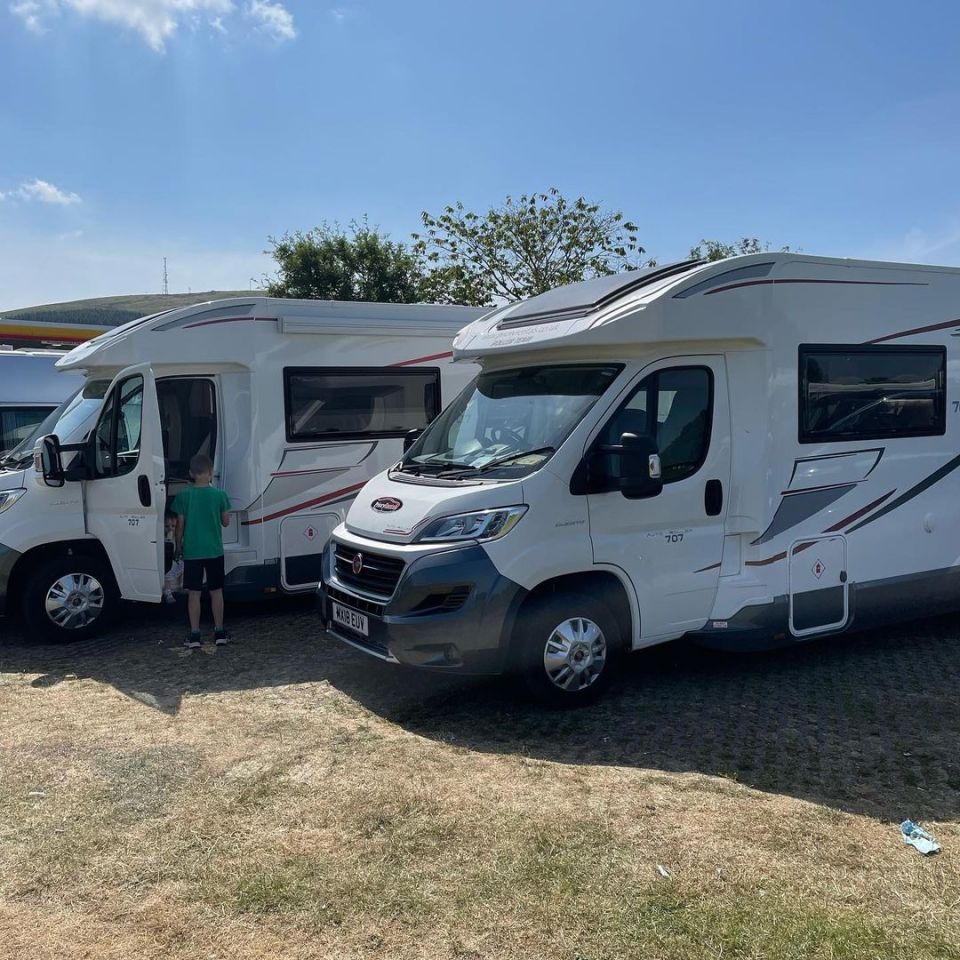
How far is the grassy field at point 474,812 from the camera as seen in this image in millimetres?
3461

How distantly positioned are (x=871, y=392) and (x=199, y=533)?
5200 mm

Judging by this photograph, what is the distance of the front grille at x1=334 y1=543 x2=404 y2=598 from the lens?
5648 millimetres

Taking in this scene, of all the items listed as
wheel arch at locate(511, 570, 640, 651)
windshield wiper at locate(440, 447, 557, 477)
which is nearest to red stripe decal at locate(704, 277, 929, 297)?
→ windshield wiper at locate(440, 447, 557, 477)

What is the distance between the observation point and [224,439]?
324 inches

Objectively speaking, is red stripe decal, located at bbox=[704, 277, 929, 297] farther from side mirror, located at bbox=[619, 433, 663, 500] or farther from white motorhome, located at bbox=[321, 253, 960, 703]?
side mirror, located at bbox=[619, 433, 663, 500]

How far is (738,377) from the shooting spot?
20.4 feet

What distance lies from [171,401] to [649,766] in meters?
5.51

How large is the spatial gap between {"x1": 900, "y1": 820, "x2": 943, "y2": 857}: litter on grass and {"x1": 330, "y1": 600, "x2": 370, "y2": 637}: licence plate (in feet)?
10.2

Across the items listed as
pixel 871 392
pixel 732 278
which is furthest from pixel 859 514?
pixel 732 278

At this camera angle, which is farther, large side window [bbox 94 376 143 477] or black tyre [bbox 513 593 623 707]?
large side window [bbox 94 376 143 477]

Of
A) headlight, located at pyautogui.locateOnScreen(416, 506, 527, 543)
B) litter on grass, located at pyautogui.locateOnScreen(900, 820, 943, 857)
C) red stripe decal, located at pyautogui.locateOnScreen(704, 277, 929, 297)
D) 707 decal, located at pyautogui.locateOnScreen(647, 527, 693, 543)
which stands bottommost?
litter on grass, located at pyautogui.locateOnScreen(900, 820, 943, 857)

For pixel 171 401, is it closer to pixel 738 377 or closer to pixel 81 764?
pixel 81 764

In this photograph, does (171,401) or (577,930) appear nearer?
(577,930)

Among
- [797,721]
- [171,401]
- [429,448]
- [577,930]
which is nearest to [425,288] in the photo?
[171,401]
